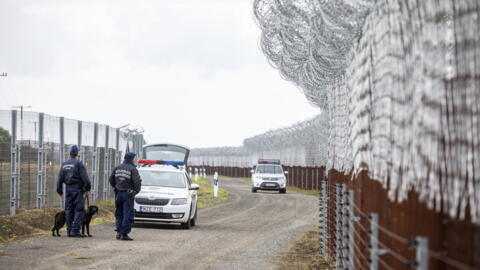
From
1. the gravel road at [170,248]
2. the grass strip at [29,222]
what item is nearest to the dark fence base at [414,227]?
the gravel road at [170,248]

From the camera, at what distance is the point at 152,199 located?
1856cm

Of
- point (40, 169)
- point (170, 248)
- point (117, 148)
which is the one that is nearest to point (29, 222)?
point (40, 169)

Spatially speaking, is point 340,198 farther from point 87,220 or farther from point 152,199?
point 152,199

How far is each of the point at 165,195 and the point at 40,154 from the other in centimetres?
431

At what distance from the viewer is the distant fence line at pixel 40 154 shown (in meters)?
18.9

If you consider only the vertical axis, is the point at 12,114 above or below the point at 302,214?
above

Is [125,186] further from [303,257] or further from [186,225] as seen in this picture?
[303,257]

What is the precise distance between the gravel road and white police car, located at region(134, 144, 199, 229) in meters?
0.28

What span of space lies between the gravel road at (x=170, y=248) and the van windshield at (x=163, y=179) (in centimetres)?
91

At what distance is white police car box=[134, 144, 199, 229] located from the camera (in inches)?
A: 729

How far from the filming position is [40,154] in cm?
2145

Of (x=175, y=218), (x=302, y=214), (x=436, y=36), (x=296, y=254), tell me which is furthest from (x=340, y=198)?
(x=302, y=214)

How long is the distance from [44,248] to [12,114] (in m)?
6.30

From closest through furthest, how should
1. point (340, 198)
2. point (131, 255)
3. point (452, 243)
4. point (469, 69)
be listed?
point (469, 69) → point (452, 243) → point (340, 198) → point (131, 255)
